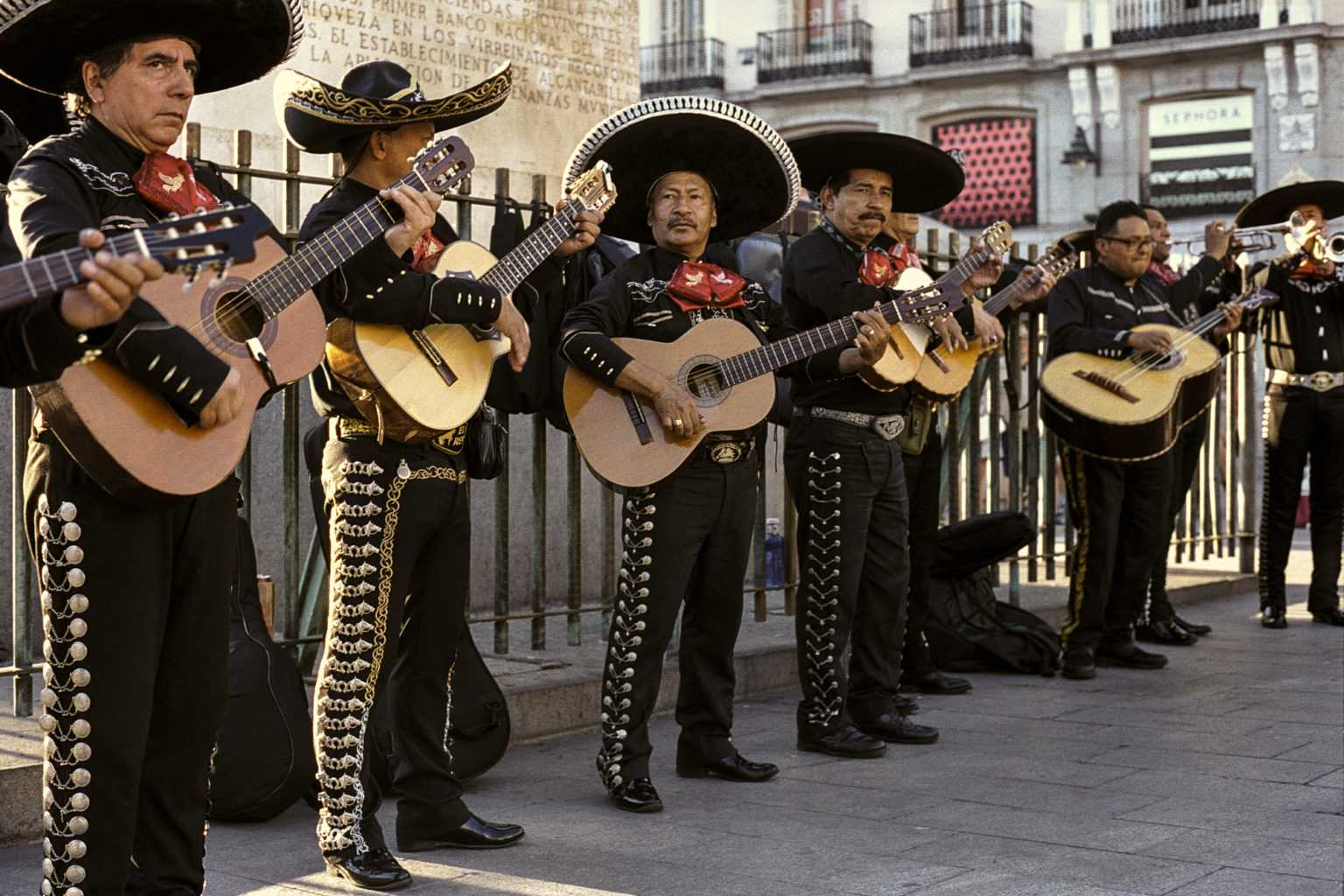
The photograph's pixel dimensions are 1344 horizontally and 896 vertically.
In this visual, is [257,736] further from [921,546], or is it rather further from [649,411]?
[921,546]

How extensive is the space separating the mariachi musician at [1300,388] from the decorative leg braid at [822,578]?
450 cm

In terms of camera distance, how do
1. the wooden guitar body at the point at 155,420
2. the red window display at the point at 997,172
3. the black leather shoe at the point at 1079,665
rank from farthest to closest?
the red window display at the point at 997,172
the black leather shoe at the point at 1079,665
the wooden guitar body at the point at 155,420

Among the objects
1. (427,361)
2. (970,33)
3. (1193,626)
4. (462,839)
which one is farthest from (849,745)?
(970,33)

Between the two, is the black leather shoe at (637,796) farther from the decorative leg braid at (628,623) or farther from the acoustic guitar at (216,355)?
the acoustic guitar at (216,355)

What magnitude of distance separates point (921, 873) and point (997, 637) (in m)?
3.96

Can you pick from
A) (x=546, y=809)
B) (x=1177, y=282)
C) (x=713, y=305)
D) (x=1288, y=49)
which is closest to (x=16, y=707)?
(x=546, y=809)

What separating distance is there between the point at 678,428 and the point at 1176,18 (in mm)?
30733

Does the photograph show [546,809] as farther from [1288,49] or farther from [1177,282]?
[1288,49]

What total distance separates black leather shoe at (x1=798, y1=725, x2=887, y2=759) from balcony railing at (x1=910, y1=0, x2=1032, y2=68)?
30060mm

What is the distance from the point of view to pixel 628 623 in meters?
5.84

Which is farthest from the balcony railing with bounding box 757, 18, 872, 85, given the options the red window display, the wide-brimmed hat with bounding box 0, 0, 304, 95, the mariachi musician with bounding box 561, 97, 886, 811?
the wide-brimmed hat with bounding box 0, 0, 304, 95

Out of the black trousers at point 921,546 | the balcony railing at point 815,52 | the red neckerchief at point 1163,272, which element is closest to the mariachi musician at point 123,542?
the black trousers at point 921,546

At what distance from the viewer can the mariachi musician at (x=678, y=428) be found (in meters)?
5.74

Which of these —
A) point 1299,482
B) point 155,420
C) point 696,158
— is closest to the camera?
point 155,420
